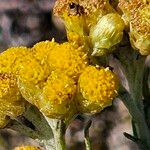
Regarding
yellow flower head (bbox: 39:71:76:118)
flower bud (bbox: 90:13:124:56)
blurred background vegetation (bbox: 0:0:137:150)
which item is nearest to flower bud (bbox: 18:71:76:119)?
yellow flower head (bbox: 39:71:76:118)

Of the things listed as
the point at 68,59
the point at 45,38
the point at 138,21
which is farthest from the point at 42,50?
the point at 45,38

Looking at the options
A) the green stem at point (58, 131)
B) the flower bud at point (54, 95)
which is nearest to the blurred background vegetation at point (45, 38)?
the green stem at point (58, 131)

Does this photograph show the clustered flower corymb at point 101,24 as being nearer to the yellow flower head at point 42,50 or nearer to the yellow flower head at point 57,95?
the yellow flower head at point 42,50

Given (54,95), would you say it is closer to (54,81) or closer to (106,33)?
(54,81)

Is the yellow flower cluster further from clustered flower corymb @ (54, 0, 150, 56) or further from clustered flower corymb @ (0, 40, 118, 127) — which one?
clustered flower corymb @ (0, 40, 118, 127)

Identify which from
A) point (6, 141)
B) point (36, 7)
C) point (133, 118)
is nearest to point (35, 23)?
point (36, 7)

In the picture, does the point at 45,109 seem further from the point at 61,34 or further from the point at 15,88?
the point at 61,34
